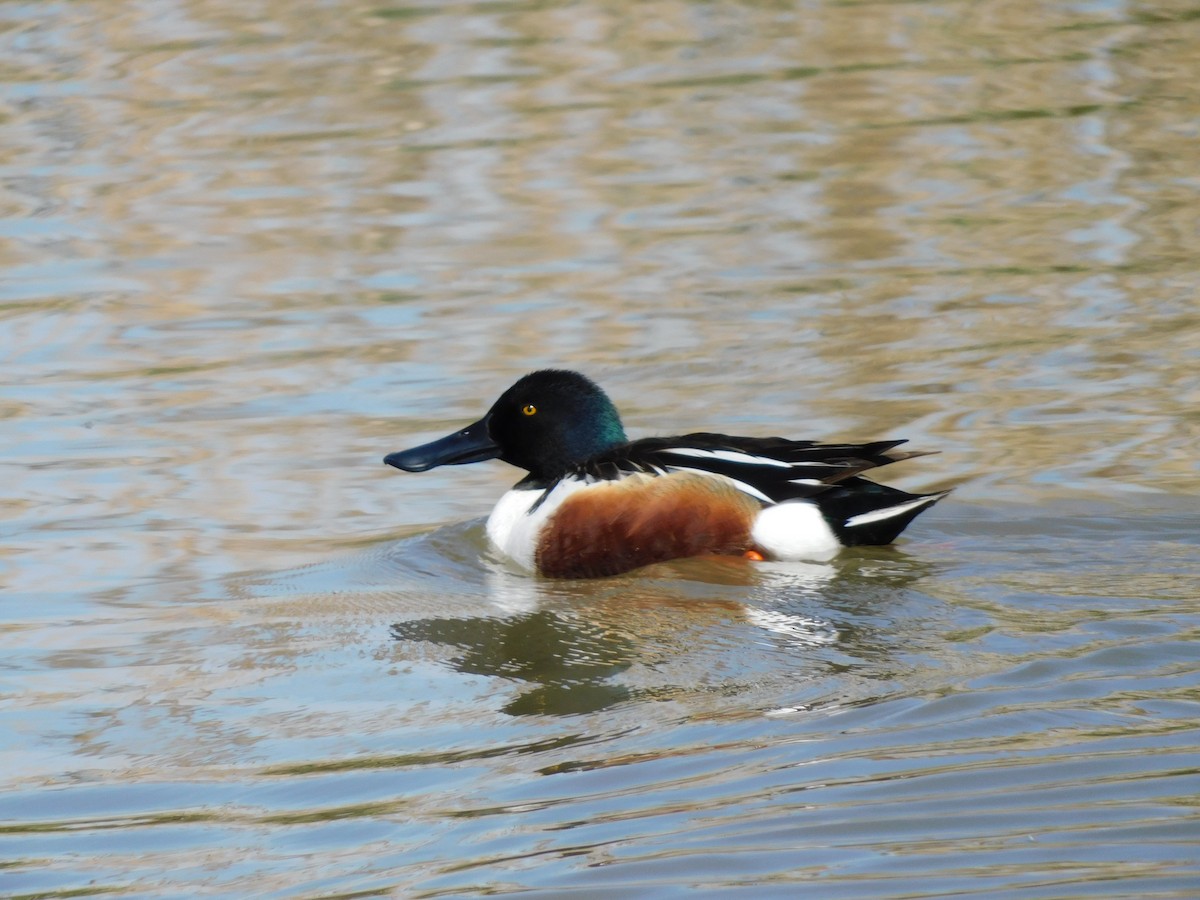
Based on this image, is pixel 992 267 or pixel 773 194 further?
pixel 773 194

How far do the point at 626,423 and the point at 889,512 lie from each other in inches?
82.4

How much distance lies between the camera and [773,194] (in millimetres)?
11820

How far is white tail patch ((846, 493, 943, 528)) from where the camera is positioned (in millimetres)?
6328

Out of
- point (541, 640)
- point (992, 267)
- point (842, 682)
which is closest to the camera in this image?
point (842, 682)

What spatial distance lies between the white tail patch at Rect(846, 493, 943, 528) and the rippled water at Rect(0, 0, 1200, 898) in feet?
0.49

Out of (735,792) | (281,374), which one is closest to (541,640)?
(735,792)

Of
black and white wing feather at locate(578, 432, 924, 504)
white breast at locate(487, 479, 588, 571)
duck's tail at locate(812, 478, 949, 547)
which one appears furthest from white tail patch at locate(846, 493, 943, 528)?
white breast at locate(487, 479, 588, 571)

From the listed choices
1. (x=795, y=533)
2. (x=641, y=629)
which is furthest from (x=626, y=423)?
(x=641, y=629)

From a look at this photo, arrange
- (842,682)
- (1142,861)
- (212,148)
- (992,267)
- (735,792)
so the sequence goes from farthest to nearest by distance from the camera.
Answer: (212,148) → (992,267) → (842,682) → (735,792) → (1142,861)

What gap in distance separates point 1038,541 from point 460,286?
4.69 m

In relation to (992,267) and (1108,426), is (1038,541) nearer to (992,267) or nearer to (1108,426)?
(1108,426)

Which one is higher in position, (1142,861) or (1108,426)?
(1142,861)

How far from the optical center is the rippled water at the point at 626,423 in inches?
164

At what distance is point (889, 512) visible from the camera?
6379mm
